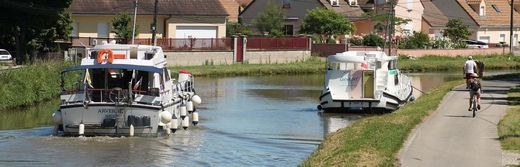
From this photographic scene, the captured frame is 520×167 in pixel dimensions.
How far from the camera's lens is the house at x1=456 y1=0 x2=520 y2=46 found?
108750 millimetres

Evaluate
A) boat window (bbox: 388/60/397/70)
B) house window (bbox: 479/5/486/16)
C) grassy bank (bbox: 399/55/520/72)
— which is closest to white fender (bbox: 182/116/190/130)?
boat window (bbox: 388/60/397/70)

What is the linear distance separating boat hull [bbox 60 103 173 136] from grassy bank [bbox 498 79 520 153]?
9743 mm

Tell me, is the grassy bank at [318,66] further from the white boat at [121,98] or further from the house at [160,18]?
the white boat at [121,98]

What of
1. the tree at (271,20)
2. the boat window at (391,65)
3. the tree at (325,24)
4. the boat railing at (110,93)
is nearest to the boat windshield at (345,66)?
the boat window at (391,65)

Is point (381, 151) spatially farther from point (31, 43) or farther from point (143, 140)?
point (31, 43)

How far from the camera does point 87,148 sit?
1042 inches

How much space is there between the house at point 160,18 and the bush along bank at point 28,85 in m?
32.7

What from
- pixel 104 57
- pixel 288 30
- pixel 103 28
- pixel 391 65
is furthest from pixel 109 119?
pixel 288 30

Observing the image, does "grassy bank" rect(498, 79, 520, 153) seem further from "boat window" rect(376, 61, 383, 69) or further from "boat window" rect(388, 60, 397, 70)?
"boat window" rect(388, 60, 397, 70)

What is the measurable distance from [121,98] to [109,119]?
2.35ft

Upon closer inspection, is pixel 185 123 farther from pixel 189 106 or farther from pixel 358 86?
pixel 358 86

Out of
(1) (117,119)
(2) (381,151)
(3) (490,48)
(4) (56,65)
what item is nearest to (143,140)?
(1) (117,119)

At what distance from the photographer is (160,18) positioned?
79.6 metres

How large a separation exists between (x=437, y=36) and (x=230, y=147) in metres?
77.4
